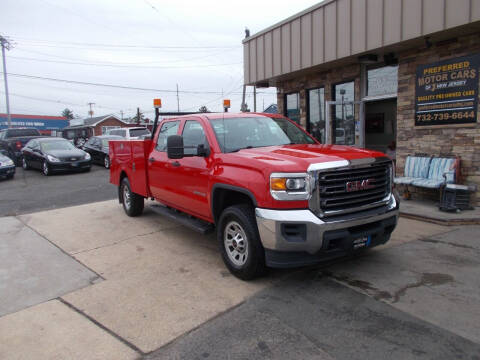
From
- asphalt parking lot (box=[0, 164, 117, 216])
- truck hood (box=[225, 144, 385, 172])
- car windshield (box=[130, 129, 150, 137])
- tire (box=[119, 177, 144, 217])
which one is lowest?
asphalt parking lot (box=[0, 164, 117, 216])

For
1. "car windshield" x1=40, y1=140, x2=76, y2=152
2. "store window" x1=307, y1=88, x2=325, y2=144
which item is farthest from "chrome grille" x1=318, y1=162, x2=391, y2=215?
"car windshield" x1=40, y1=140, x2=76, y2=152

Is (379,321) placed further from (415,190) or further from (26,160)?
(26,160)

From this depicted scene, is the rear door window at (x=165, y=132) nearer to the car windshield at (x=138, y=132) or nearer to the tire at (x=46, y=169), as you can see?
the tire at (x=46, y=169)

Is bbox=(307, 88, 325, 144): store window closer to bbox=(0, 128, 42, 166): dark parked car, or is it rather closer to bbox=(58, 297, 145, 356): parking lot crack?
bbox=(58, 297, 145, 356): parking lot crack

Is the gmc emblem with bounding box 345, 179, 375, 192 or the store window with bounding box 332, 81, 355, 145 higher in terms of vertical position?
the store window with bounding box 332, 81, 355, 145

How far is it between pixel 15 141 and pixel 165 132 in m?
15.7

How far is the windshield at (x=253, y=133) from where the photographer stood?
4711mm

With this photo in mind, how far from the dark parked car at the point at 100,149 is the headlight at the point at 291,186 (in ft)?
44.8

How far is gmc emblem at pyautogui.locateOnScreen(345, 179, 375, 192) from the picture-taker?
3809 millimetres

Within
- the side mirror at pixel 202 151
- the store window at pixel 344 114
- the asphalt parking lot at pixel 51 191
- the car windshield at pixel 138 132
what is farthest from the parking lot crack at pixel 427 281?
the car windshield at pixel 138 132

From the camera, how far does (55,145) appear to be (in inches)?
607

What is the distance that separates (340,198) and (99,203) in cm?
695

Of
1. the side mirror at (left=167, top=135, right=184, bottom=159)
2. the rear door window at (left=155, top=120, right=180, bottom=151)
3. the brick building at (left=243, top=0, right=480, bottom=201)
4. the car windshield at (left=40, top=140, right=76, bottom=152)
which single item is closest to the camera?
the side mirror at (left=167, top=135, right=184, bottom=159)

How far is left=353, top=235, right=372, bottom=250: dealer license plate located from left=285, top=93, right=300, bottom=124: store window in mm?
7600
